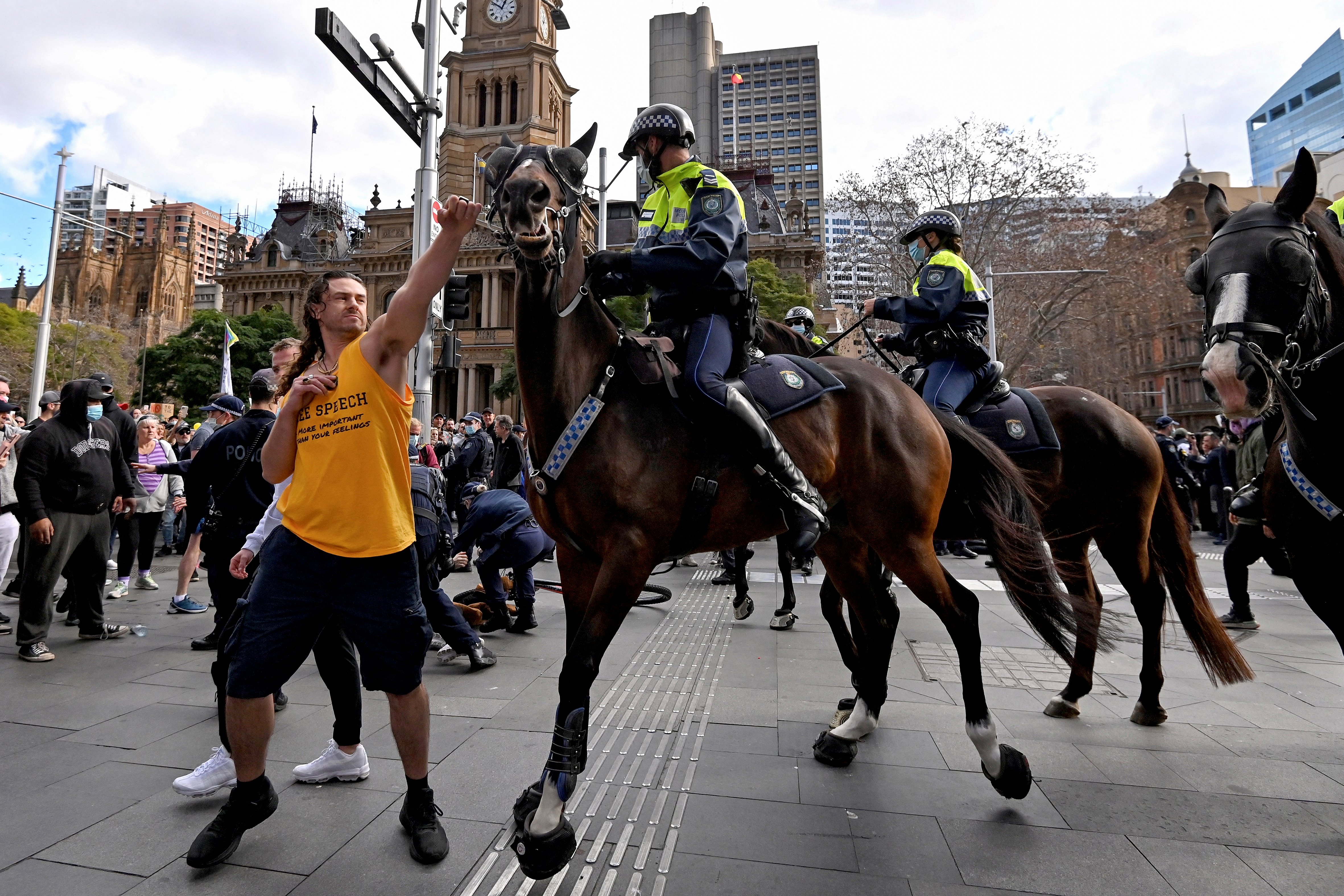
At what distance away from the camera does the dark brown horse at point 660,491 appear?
107 inches

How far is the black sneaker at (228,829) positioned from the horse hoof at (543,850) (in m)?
1.04

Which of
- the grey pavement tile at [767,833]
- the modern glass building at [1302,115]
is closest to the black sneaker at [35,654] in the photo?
the grey pavement tile at [767,833]

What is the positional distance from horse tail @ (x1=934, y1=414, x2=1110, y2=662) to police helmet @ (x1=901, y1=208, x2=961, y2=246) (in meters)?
1.57

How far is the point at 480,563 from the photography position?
659 cm

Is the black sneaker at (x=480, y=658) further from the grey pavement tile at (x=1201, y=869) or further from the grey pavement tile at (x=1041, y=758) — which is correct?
the grey pavement tile at (x=1201, y=869)

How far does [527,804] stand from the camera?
2531mm

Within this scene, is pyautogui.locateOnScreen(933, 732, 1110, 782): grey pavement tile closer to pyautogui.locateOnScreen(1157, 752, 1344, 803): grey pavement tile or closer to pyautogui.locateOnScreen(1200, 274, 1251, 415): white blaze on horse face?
pyautogui.locateOnScreen(1157, 752, 1344, 803): grey pavement tile

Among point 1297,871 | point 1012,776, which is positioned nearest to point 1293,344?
point 1297,871

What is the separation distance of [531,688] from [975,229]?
25829mm

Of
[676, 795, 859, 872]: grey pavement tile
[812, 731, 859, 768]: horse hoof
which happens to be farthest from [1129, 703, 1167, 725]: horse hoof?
[676, 795, 859, 872]: grey pavement tile

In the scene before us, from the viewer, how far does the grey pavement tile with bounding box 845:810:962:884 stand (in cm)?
259

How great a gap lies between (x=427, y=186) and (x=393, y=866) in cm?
1029

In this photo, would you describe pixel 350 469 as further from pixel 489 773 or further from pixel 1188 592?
pixel 1188 592

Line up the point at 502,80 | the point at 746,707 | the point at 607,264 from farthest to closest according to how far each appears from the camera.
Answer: the point at 502,80
the point at 746,707
the point at 607,264
